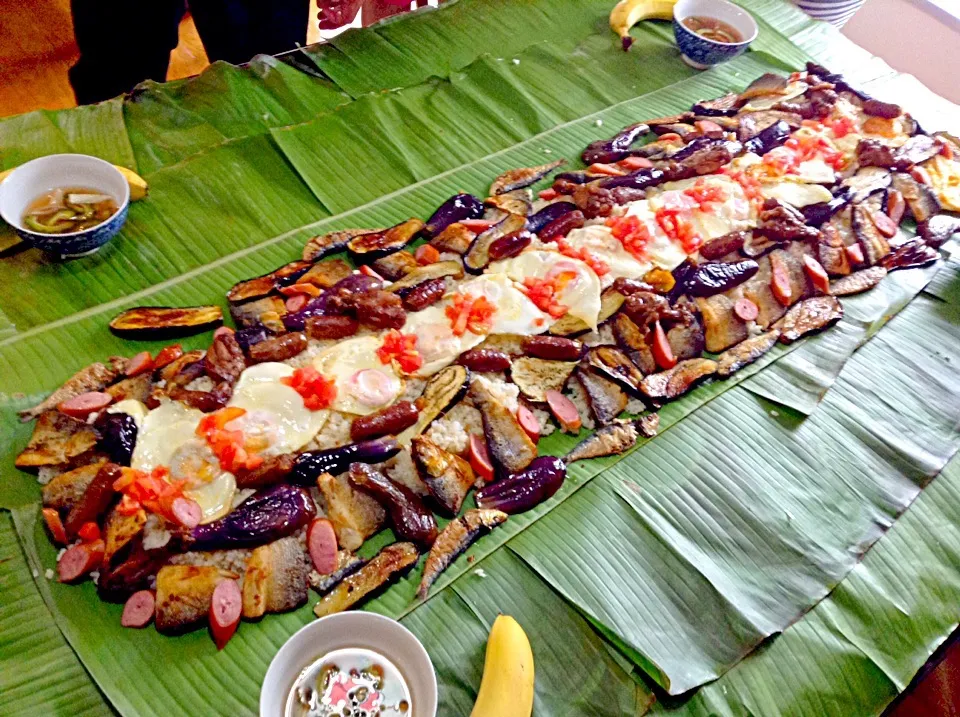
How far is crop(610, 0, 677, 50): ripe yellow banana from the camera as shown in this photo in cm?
573

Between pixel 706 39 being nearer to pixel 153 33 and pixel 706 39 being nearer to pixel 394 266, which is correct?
pixel 394 266

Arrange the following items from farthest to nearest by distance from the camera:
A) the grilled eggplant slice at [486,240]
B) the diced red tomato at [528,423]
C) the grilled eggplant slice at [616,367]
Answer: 1. the grilled eggplant slice at [486,240]
2. the grilled eggplant slice at [616,367]
3. the diced red tomato at [528,423]

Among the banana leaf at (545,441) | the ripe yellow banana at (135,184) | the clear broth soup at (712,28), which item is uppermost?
the clear broth soup at (712,28)

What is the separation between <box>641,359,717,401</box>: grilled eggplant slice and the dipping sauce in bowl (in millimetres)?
1912

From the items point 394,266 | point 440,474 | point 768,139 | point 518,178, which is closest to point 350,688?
point 440,474

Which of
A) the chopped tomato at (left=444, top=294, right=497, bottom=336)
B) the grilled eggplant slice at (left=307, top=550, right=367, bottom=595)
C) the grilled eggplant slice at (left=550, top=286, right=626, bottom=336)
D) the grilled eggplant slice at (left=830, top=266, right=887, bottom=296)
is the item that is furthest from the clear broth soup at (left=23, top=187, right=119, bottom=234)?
the grilled eggplant slice at (left=830, top=266, right=887, bottom=296)

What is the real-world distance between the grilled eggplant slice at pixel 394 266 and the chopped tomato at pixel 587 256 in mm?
869

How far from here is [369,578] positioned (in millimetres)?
2758

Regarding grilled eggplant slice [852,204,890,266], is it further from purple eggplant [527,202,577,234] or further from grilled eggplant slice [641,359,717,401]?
purple eggplant [527,202,577,234]

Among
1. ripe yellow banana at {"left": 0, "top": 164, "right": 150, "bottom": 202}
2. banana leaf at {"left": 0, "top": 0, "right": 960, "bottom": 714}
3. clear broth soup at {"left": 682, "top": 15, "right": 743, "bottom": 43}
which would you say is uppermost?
clear broth soup at {"left": 682, "top": 15, "right": 743, "bottom": 43}

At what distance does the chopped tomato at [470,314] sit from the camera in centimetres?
344

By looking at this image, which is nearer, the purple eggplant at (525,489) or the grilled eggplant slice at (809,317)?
the purple eggplant at (525,489)

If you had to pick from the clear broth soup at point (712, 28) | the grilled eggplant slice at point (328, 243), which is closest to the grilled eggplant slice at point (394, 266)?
the grilled eggplant slice at point (328, 243)

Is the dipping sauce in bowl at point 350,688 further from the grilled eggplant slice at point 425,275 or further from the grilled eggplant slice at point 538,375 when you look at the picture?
the grilled eggplant slice at point 425,275
